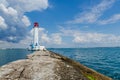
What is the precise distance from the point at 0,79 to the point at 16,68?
139cm

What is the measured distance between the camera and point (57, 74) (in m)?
8.19

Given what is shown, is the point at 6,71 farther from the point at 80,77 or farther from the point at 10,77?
the point at 80,77

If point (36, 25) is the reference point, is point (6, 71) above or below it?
below

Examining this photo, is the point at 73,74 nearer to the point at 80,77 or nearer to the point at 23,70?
the point at 80,77

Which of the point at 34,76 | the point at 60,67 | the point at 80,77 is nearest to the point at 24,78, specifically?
the point at 34,76

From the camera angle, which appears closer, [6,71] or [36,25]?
[6,71]

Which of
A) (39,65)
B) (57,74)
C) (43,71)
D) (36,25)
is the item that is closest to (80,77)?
(57,74)

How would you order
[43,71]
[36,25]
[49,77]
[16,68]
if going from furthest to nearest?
[36,25], [16,68], [43,71], [49,77]

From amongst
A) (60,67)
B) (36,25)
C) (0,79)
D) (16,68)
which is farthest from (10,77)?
(36,25)

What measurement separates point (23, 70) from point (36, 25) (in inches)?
4940

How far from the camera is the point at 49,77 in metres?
7.95

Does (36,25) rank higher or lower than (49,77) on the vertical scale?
higher

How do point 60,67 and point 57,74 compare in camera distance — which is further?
point 60,67

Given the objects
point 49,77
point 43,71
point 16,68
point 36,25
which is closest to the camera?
point 49,77
